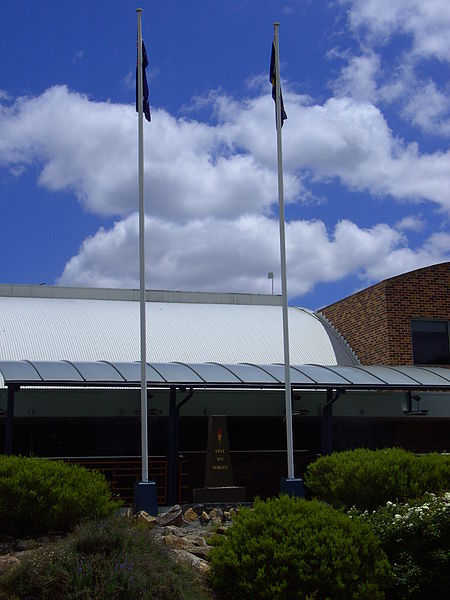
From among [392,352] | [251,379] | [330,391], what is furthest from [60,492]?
[392,352]

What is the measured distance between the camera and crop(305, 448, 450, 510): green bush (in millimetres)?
14141

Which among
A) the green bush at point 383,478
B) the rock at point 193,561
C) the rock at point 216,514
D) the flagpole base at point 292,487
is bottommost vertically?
the rock at point 193,561

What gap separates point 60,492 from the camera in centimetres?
1279

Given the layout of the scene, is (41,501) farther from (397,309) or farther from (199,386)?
(397,309)

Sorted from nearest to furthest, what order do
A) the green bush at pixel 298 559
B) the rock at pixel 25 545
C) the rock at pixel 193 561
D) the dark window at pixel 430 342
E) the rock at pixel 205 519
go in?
1. the green bush at pixel 298 559
2. the rock at pixel 193 561
3. the rock at pixel 25 545
4. the rock at pixel 205 519
5. the dark window at pixel 430 342

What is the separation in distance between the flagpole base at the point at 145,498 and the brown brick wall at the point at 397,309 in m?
11.5

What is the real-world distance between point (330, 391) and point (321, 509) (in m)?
10.7

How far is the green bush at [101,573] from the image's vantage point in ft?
30.9

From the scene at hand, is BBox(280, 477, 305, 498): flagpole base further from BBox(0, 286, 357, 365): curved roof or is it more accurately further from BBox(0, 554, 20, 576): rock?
BBox(0, 286, 357, 365): curved roof

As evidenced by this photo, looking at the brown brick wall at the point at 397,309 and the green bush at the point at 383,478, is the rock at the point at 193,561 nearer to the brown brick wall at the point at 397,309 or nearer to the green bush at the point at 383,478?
the green bush at the point at 383,478

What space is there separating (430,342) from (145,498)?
43.6 feet

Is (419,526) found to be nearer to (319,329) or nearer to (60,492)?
(60,492)

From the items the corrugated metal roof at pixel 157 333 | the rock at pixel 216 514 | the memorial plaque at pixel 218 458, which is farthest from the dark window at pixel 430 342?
the rock at pixel 216 514

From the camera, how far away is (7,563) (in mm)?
10844
